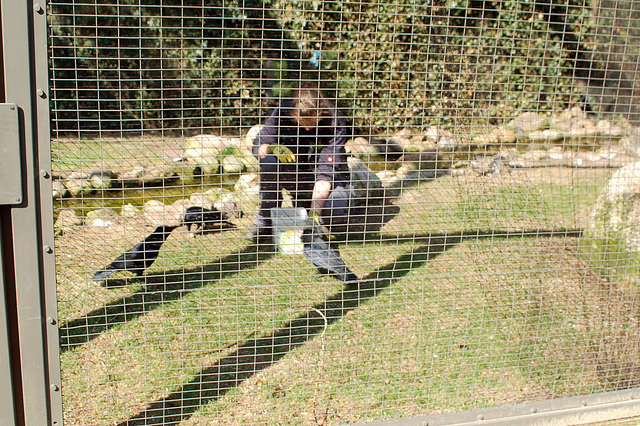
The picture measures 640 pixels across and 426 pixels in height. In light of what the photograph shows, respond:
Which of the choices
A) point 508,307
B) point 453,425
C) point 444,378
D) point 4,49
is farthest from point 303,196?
point 4,49

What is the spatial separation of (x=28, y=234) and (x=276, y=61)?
333cm

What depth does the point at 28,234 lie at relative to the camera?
2068 millimetres

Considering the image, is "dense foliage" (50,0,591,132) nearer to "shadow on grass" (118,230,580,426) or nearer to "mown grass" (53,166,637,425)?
"mown grass" (53,166,637,425)

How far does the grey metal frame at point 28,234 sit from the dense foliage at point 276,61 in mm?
113

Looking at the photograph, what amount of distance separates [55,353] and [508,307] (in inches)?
117

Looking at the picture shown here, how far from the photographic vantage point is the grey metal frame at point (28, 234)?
1.98 meters

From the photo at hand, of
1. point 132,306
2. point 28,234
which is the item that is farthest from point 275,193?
point 28,234

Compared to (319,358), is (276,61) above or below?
above

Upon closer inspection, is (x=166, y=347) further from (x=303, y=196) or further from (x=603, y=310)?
(x=603, y=310)

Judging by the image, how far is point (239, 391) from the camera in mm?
2904

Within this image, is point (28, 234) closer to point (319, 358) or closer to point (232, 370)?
point (232, 370)

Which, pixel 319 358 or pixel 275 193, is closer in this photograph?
pixel 319 358

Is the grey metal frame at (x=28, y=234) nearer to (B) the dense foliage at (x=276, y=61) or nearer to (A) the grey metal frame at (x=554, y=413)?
(B) the dense foliage at (x=276, y=61)

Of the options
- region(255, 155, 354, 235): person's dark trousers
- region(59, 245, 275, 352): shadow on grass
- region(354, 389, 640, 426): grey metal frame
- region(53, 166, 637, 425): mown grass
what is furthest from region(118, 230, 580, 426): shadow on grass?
Result: region(255, 155, 354, 235): person's dark trousers
